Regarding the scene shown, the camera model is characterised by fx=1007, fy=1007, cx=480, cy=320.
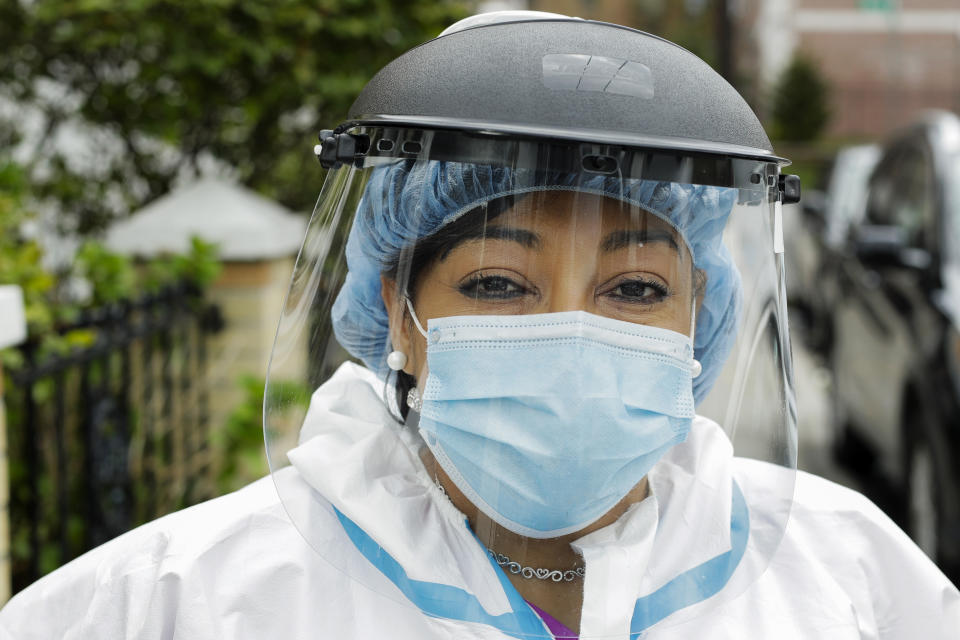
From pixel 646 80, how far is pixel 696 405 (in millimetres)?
554

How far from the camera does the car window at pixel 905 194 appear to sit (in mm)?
4688

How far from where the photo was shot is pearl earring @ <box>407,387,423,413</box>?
5.16 ft

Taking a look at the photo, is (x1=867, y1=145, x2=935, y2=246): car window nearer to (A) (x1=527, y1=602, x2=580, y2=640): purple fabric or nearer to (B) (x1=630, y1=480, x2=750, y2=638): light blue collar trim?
(B) (x1=630, y1=480, x2=750, y2=638): light blue collar trim

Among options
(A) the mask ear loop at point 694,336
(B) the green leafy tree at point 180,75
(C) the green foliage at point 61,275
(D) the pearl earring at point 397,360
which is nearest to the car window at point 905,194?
(B) the green leafy tree at point 180,75

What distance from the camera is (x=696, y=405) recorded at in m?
1.65

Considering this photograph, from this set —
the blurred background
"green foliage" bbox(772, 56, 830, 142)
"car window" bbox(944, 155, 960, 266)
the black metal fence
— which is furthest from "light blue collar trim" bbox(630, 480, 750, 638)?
"green foliage" bbox(772, 56, 830, 142)

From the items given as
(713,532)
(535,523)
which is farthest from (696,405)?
(535,523)

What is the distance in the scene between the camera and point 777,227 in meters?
1.59

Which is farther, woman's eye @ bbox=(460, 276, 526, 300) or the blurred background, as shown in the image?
the blurred background

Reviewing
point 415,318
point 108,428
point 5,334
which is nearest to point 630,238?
point 415,318

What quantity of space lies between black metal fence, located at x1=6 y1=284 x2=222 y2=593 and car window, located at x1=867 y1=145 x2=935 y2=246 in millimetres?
3209

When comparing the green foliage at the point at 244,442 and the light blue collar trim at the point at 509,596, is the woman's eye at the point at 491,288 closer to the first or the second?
the light blue collar trim at the point at 509,596

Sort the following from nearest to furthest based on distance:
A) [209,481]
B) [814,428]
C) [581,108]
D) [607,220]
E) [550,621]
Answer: [581,108], [607,220], [550,621], [209,481], [814,428]

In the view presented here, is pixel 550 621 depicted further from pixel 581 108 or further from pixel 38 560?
pixel 38 560
